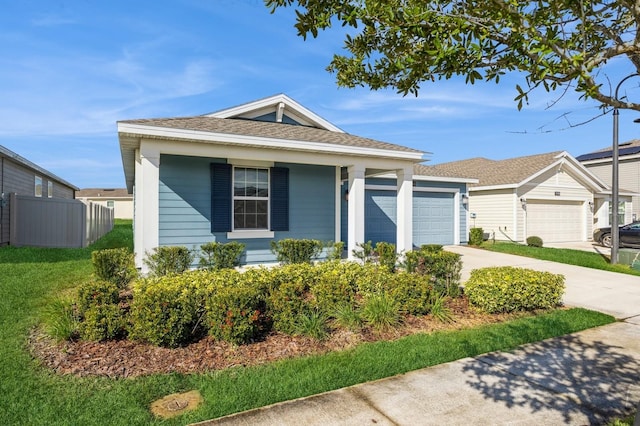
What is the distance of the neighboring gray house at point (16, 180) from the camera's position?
13.3 metres

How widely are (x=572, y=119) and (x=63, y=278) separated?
9243 millimetres

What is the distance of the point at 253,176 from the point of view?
31.7ft

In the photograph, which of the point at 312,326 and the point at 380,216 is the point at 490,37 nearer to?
the point at 312,326

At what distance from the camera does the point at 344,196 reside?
1209 centimetres

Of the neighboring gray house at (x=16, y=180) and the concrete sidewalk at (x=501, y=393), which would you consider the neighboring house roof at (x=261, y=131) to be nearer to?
the neighboring gray house at (x=16, y=180)

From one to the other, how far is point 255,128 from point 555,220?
17690 mm

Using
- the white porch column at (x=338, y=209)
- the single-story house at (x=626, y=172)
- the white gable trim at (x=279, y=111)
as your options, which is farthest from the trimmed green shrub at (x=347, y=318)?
the single-story house at (x=626, y=172)

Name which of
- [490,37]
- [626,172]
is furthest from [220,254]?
[626,172]

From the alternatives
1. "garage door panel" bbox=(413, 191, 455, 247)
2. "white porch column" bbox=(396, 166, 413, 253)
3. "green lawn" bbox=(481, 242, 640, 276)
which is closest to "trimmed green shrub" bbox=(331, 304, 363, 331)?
"white porch column" bbox=(396, 166, 413, 253)

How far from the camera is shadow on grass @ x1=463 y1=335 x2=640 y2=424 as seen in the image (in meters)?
3.16

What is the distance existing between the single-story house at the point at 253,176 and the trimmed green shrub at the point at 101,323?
314 cm

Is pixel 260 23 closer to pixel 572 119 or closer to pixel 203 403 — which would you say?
pixel 572 119

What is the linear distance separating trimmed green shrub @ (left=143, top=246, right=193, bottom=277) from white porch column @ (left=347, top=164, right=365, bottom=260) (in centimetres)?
423

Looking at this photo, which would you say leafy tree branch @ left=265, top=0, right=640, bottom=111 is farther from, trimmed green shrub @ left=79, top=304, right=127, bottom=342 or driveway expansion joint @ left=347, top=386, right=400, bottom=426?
trimmed green shrub @ left=79, top=304, right=127, bottom=342
